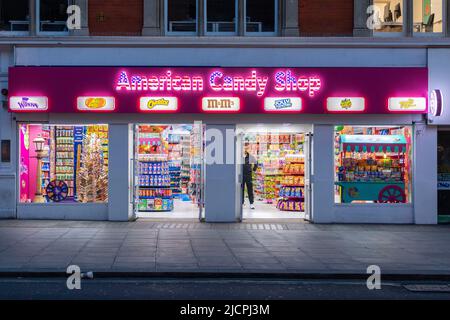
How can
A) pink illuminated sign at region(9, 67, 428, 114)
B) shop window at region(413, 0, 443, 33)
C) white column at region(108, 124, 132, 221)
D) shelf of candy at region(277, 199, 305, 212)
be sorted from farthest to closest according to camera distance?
shelf of candy at region(277, 199, 305, 212), shop window at region(413, 0, 443, 33), white column at region(108, 124, 132, 221), pink illuminated sign at region(9, 67, 428, 114)

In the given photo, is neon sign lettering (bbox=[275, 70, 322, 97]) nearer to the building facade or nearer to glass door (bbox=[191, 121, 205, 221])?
the building facade

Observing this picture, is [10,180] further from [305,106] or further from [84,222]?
[305,106]

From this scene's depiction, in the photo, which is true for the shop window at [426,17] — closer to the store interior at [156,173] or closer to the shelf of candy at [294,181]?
the shelf of candy at [294,181]

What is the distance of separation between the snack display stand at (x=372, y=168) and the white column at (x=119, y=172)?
5860mm

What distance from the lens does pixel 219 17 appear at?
17078mm

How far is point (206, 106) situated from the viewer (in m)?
16.0

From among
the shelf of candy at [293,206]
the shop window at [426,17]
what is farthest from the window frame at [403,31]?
the shelf of candy at [293,206]

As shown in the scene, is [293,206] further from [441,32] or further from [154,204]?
A: [441,32]

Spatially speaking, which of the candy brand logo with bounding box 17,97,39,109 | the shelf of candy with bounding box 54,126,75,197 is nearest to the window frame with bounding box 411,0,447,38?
the shelf of candy with bounding box 54,126,75,197

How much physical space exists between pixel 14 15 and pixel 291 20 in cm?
775

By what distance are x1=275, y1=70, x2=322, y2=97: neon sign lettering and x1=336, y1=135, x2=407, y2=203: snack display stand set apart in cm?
170

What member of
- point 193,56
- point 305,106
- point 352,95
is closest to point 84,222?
point 193,56

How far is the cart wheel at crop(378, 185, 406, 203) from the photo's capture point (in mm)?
16766

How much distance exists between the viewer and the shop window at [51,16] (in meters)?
16.8
